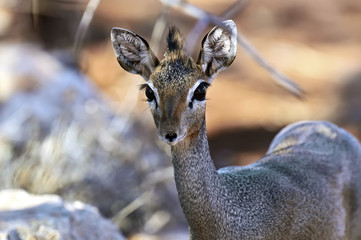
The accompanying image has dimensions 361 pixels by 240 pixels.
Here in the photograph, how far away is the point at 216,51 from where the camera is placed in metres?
4.52

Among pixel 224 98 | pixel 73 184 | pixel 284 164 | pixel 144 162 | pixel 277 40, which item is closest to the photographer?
pixel 284 164

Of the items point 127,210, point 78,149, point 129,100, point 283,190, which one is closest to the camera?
point 283,190

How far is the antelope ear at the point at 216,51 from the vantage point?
14.6ft

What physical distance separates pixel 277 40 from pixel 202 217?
379 inches

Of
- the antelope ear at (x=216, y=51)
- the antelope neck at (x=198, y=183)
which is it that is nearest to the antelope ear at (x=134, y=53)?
the antelope ear at (x=216, y=51)

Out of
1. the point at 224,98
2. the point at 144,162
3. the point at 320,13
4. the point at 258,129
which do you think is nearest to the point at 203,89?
the point at 144,162

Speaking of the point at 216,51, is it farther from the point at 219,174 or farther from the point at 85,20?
the point at 85,20

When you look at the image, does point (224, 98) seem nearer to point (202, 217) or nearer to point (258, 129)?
point (258, 129)

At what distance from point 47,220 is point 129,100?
4701 millimetres

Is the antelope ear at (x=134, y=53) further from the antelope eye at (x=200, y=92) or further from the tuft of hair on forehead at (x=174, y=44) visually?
the antelope eye at (x=200, y=92)

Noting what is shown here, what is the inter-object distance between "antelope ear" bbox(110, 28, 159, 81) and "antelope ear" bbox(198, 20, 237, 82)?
0.33m

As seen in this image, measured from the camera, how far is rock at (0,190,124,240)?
509 cm

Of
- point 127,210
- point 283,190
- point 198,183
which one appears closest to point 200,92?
point 198,183

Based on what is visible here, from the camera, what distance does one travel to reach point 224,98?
11500 mm
